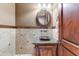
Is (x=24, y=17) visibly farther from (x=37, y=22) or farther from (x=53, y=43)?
(x=53, y=43)

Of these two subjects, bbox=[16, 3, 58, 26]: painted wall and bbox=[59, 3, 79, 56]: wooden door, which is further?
bbox=[16, 3, 58, 26]: painted wall

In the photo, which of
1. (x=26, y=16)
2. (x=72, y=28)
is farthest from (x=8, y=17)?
(x=72, y=28)

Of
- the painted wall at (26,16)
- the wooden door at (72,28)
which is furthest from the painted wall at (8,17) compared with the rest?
the wooden door at (72,28)

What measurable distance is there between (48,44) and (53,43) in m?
0.05

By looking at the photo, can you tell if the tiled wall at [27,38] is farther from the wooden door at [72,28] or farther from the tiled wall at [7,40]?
the wooden door at [72,28]

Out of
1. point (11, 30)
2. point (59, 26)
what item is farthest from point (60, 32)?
point (11, 30)

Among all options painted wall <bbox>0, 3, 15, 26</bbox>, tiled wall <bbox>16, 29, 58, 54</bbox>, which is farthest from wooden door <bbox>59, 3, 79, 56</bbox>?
painted wall <bbox>0, 3, 15, 26</bbox>

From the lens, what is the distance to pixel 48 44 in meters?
1.13

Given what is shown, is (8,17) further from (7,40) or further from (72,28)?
(72,28)

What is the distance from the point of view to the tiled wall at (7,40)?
3.18ft

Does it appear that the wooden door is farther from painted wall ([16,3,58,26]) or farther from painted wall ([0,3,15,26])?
painted wall ([0,3,15,26])

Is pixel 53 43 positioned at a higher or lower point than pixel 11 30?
lower

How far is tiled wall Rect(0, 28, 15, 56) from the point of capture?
970 millimetres

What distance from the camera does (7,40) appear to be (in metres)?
1.02
